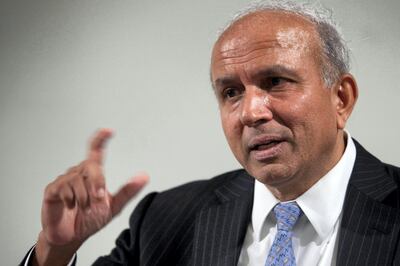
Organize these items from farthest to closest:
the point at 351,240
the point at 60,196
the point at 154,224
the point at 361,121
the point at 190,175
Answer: the point at 190,175 → the point at 361,121 → the point at 154,224 → the point at 351,240 → the point at 60,196

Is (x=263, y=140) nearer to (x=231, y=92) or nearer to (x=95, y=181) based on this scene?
(x=231, y=92)

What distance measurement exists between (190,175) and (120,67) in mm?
482

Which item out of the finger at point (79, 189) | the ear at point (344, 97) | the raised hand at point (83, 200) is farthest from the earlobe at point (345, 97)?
the finger at point (79, 189)

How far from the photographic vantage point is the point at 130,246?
1847 mm

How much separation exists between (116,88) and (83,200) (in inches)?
38.6

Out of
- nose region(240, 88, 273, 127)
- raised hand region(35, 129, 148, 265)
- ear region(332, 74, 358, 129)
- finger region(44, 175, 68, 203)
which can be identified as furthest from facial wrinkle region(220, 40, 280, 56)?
finger region(44, 175, 68, 203)

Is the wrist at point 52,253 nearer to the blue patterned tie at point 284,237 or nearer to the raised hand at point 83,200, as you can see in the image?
the raised hand at point 83,200

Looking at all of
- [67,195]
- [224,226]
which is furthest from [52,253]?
[224,226]

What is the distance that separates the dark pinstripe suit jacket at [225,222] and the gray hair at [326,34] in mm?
259

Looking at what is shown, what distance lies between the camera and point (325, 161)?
63.9 inches

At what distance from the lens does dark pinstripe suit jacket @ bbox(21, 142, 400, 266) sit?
1.53 meters

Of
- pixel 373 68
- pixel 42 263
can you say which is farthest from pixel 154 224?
pixel 373 68

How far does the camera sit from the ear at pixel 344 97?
64.1 inches

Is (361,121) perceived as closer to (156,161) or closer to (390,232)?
(390,232)
